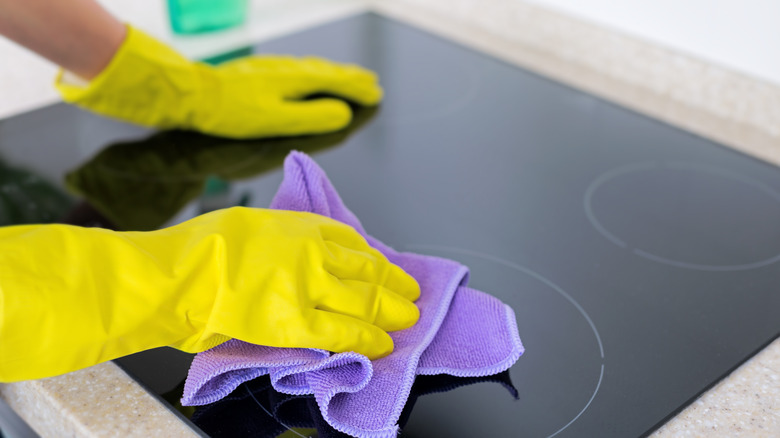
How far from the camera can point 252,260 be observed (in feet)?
1.86

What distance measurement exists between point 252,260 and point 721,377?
371 mm

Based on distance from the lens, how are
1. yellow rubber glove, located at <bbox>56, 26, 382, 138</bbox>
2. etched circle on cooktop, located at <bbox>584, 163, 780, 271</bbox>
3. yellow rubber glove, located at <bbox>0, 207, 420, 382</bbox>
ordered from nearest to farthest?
1. yellow rubber glove, located at <bbox>0, 207, 420, 382</bbox>
2. etched circle on cooktop, located at <bbox>584, 163, 780, 271</bbox>
3. yellow rubber glove, located at <bbox>56, 26, 382, 138</bbox>

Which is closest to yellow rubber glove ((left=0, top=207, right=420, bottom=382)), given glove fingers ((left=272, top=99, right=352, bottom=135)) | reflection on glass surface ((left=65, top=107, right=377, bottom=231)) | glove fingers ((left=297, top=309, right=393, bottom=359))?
glove fingers ((left=297, top=309, right=393, bottom=359))

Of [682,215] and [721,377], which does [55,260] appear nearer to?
[721,377]

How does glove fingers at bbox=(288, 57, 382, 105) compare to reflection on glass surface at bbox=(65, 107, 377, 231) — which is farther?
glove fingers at bbox=(288, 57, 382, 105)

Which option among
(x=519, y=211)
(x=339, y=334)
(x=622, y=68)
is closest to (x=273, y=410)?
(x=339, y=334)

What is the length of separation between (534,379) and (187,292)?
0.27 meters

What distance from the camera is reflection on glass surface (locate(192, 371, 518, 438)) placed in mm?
545

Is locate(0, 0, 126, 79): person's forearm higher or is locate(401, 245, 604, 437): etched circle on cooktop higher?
locate(0, 0, 126, 79): person's forearm

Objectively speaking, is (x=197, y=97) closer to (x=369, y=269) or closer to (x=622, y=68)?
(x=369, y=269)

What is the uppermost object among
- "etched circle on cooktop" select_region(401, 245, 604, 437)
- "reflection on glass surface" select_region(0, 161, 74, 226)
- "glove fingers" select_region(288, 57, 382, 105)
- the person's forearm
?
the person's forearm

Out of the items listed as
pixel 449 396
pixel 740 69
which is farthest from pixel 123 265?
pixel 740 69

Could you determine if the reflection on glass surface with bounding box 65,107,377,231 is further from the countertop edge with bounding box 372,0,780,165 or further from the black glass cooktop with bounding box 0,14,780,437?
the countertop edge with bounding box 372,0,780,165

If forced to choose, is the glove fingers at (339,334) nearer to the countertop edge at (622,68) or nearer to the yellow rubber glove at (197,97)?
the yellow rubber glove at (197,97)
